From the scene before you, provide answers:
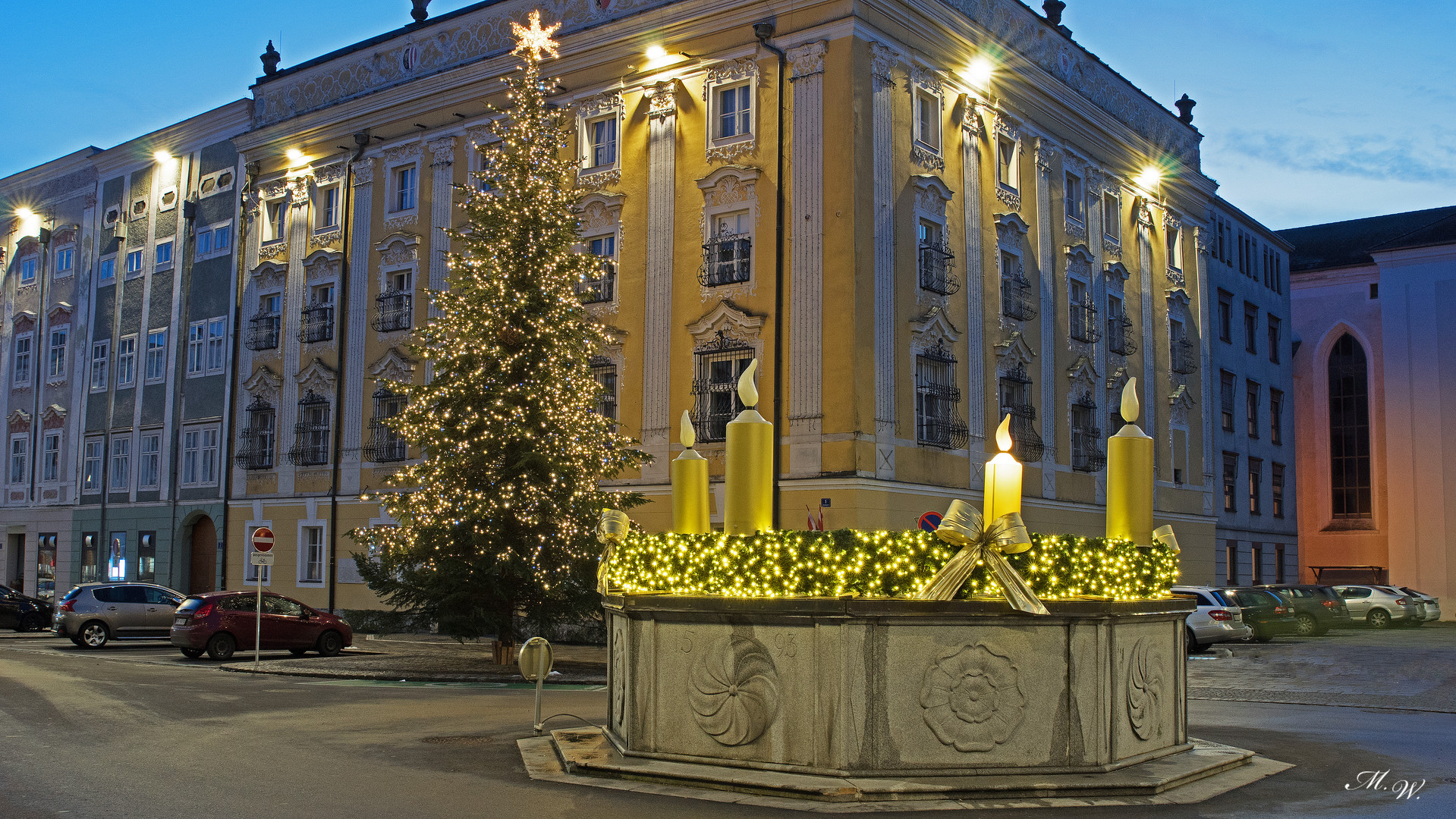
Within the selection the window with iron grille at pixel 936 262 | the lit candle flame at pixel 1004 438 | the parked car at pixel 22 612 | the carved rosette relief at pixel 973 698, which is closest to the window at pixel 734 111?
the window with iron grille at pixel 936 262

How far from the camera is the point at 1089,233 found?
3619 cm

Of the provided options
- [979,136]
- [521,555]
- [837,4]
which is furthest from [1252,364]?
[521,555]

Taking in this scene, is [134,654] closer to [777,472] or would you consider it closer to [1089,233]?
[777,472]

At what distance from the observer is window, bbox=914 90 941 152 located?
2934cm

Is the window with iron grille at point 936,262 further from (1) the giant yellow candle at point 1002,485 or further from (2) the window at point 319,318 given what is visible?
(1) the giant yellow candle at point 1002,485

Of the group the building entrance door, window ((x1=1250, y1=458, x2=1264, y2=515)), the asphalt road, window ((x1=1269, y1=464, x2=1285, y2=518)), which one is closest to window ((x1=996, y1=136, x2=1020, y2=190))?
the asphalt road

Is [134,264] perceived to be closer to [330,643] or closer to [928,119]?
[330,643]

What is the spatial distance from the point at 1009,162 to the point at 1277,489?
23.4 metres

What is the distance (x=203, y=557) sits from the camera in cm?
4122

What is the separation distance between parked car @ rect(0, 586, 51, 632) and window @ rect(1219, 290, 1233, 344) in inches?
1570

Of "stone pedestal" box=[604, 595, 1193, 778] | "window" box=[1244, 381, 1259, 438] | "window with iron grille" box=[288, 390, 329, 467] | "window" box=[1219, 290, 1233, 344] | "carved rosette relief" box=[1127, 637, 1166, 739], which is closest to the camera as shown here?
"stone pedestal" box=[604, 595, 1193, 778]

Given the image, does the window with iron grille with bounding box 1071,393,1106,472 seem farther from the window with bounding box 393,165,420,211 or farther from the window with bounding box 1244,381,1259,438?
the window with bounding box 393,165,420,211

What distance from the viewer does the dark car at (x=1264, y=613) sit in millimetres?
31906

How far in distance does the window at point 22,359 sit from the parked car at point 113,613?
23.4m
